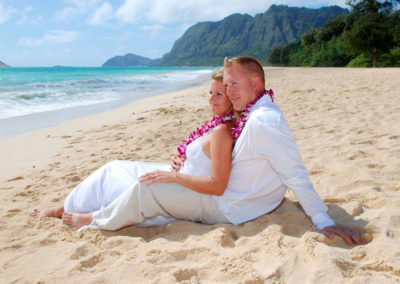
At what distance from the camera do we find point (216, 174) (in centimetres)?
214

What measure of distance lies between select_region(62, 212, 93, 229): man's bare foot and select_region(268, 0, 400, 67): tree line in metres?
37.7

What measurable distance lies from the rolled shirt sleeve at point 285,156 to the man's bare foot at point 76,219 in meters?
1.44

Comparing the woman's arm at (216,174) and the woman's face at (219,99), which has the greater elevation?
the woman's face at (219,99)

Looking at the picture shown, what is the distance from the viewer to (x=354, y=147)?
3828mm

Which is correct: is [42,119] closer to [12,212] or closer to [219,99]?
[12,212]

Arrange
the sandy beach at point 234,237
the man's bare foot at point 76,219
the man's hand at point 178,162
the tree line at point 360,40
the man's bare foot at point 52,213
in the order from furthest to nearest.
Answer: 1. the tree line at point 360,40
2. the man's bare foot at point 52,213
3. the man's hand at point 178,162
4. the man's bare foot at point 76,219
5. the sandy beach at point 234,237

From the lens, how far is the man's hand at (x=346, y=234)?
6.46 feet

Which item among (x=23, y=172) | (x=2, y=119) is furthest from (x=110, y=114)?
(x=23, y=172)

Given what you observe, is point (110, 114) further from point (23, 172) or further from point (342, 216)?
point (342, 216)

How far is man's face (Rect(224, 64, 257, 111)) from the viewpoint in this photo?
6.84 ft

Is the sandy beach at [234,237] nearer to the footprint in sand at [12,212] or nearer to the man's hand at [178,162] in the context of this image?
the footprint in sand at [12,212]

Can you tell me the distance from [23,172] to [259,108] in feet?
11.3

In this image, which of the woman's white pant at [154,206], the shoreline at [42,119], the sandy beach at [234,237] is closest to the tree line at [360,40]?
the shoreline at [42,119]

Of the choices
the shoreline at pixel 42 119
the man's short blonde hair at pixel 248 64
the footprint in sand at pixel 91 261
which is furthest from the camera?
the shoreline at pixel 42 119
